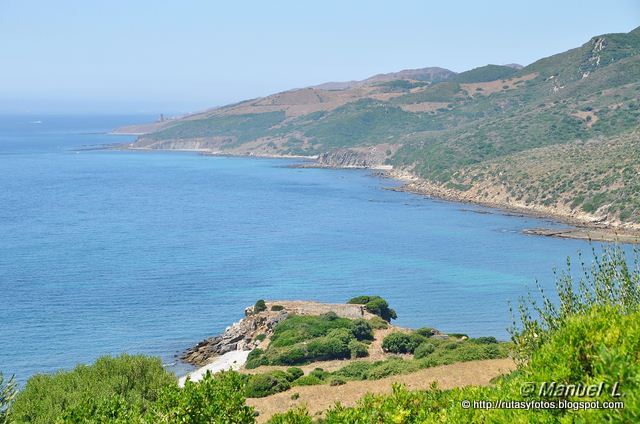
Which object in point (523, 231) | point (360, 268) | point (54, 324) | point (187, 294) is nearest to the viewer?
point (54, 324)

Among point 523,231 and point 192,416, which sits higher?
point 192,416

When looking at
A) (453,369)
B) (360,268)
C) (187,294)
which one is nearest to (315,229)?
(360,268)

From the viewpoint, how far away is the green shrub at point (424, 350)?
4456 cm

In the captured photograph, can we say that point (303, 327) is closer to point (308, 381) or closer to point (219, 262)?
point (308, 381)

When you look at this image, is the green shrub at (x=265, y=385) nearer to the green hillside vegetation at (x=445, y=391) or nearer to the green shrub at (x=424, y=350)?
the green hillside vegetation at (x=445, y=391)

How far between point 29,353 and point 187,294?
20.6 m

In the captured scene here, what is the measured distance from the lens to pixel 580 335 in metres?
12.9

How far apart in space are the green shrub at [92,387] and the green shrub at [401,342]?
62.1 ft

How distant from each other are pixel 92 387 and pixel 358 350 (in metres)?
21.1

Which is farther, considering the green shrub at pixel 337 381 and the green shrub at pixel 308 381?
the green shrub at pixel 308 381

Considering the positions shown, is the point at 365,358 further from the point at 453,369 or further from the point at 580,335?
the point at 580,335

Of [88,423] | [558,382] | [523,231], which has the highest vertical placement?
[558,382]

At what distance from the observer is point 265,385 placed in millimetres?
37719

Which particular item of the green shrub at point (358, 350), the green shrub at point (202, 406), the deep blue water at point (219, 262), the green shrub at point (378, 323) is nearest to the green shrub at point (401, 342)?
the green shrub at point (358, 350)
